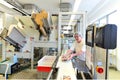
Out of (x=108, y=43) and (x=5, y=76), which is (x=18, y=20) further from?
(x=108, y=43)

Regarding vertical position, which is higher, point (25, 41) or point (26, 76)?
point (25, 41)

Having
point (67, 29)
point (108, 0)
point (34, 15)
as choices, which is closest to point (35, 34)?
point (34, 15)

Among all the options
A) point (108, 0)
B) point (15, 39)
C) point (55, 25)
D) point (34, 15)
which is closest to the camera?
point (34, 15)

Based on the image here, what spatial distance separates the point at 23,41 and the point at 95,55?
4151mm

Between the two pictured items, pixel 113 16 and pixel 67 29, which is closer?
pixel 113 16

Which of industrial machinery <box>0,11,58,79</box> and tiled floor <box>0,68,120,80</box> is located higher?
industrial machinery <box>0,11,58,79</box>

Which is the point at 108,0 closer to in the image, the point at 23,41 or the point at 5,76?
the point at 23,41

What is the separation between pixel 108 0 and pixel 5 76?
201 inches

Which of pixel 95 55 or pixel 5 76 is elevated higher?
pixel 95 55

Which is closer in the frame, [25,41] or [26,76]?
[26,76]

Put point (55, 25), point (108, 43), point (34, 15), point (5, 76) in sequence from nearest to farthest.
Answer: point (108, 43) < point (34, 15) < point (5, 76) < point (55, 25)

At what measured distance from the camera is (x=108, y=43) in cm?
141

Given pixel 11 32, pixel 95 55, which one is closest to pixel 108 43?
pixel 95 55

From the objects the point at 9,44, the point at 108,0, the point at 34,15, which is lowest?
the point at 9,44
